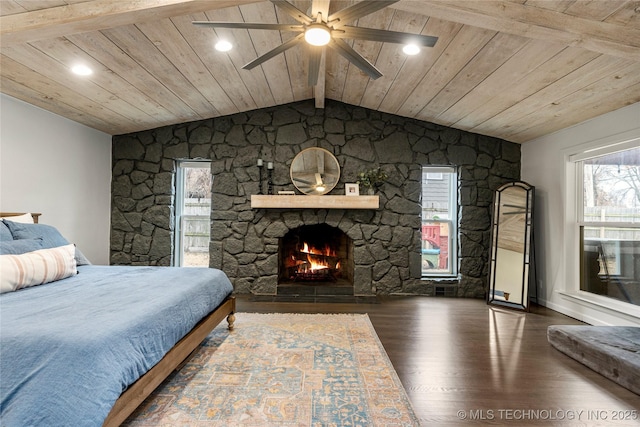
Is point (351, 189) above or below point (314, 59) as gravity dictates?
below

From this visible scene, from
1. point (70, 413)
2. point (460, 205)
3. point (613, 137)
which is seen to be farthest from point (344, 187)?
point (70, 413)

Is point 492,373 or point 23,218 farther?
point 23,218

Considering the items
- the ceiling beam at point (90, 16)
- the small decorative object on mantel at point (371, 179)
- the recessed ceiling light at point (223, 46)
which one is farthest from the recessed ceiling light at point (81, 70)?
the small decorative object on mantel at point (371, 179)

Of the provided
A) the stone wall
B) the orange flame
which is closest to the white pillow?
the stone wall

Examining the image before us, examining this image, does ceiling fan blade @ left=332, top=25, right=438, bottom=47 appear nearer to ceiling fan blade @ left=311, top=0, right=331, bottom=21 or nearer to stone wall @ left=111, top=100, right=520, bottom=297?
ceiling fan blade @ left=311, top=0, right=331, bottom=21

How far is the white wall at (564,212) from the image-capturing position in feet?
10.7

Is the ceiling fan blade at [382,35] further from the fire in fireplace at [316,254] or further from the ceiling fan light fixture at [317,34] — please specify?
the fire in fireplace at [316,254]

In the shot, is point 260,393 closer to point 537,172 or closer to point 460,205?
point 460,205

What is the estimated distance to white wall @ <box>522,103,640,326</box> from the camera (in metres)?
3.25

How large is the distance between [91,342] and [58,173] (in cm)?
348

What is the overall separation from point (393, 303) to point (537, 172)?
2561 millimetres

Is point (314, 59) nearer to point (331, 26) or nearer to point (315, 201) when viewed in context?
point (331, 26)

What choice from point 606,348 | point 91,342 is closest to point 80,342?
point 91,342

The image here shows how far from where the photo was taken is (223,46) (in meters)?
2.96
